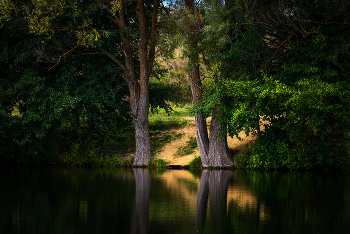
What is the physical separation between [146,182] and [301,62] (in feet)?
28.4

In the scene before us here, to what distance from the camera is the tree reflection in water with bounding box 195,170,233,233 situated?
26.6 feet

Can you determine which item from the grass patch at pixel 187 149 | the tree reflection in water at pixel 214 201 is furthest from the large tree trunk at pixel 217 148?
the tree reflection in water at pixel 214 201

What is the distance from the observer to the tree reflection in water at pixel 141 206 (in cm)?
777

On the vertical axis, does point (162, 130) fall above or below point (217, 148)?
above

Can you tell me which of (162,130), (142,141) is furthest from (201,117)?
(162,130)

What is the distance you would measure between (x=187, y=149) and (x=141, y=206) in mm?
13775

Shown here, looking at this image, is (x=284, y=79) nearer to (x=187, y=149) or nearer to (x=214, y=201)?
(x=187, y=149)

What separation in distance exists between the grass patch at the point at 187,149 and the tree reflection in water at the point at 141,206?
7.32 meters

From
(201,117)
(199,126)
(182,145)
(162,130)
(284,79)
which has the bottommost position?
(182,145)

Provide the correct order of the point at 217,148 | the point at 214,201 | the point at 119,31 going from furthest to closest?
the point at 217,148 → the point at 119,31 → the point at 214,201

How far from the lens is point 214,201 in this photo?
1093 cm

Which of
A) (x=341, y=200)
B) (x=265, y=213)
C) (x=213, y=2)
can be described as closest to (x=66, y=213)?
(x=265, y=213)

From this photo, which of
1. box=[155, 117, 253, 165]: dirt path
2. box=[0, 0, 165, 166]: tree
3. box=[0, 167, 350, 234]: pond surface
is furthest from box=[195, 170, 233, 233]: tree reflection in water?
box=[0, 0, 165, 166]: tree

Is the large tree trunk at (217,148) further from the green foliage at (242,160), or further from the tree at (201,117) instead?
the green foliage at (242,160)
